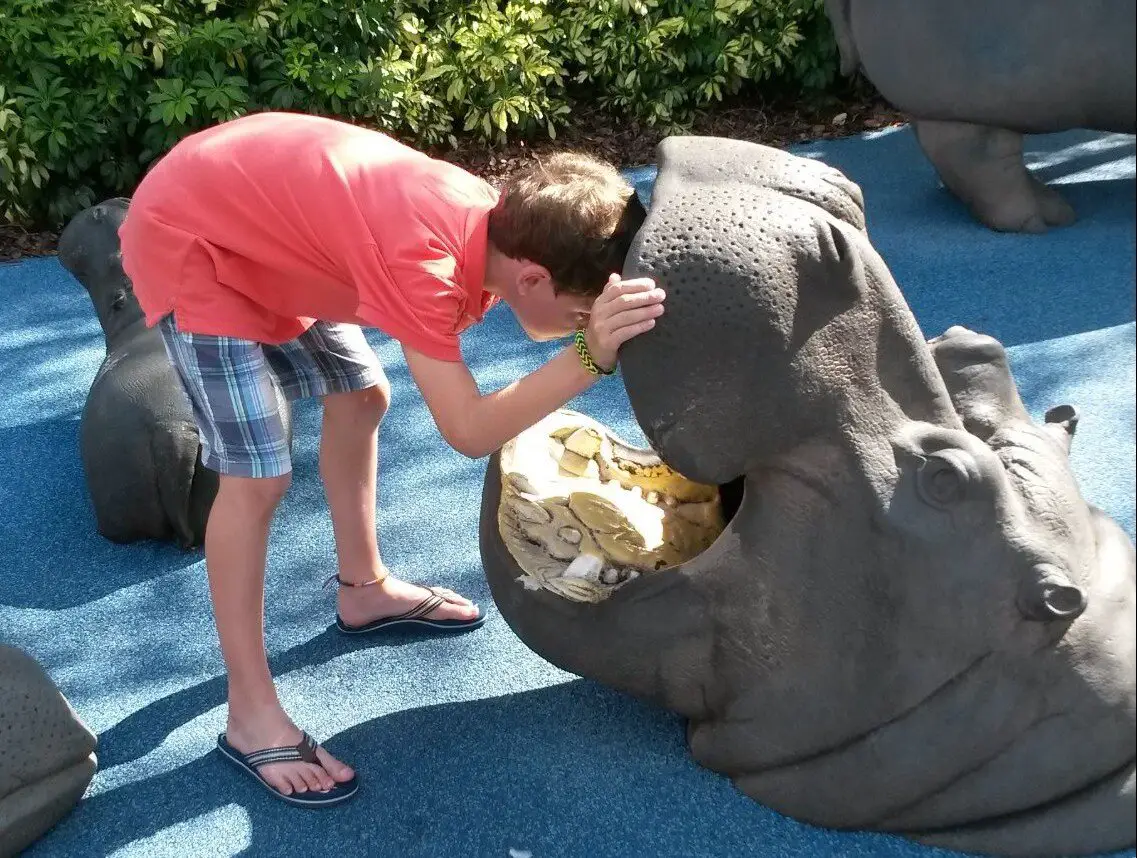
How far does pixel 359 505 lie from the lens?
2.57m

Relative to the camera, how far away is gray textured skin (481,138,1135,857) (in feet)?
5.55

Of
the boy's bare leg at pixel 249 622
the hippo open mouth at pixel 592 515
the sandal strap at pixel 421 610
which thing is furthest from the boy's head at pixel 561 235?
the sandal strap at pixel 421 610

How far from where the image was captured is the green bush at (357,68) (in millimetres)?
5512

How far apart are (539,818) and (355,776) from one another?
15.3 inches

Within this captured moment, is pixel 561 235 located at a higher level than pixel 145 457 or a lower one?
higher

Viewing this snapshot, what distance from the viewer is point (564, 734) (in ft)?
7.53

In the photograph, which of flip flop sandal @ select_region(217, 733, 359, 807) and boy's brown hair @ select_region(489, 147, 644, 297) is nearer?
boy's brown hair @ select_region(489, 147, 644, 297)

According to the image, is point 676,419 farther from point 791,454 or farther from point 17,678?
point 17,678

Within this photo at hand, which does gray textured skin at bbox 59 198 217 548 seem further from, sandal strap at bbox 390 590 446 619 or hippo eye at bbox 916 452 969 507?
hippo eye at bbox 916 452 969 507

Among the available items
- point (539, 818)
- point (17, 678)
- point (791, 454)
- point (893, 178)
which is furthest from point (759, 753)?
point (893, 178)

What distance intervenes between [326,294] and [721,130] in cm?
490

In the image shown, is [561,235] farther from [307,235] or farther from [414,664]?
[414,664]

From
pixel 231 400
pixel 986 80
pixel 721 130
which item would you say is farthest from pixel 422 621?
pixel 721 130

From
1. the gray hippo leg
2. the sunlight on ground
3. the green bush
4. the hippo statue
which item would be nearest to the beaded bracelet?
the sunlight on ground
